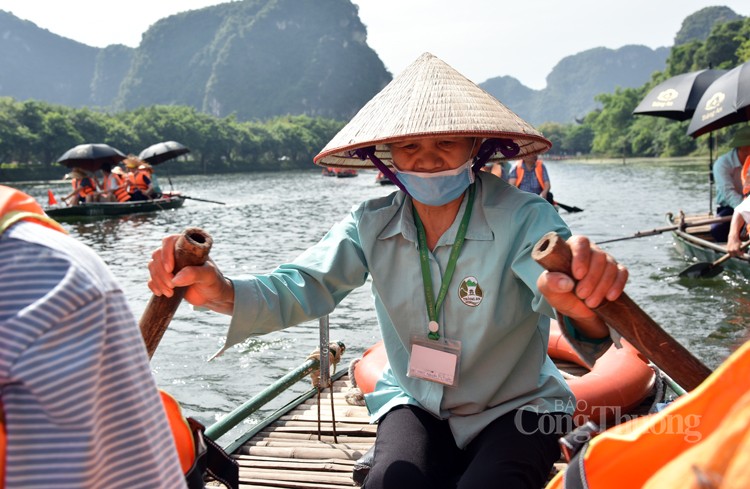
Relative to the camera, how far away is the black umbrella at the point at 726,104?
23.6 ft

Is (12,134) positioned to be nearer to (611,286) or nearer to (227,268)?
(227,268)

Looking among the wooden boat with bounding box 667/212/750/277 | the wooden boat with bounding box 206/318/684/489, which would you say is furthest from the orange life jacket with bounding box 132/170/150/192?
the wooden boat with bounding box 206/318/684/489

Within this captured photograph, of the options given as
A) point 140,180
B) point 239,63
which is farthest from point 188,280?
point 239,63

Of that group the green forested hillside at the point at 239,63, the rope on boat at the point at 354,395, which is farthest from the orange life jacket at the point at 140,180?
the green forested hillside at the point at 239,63

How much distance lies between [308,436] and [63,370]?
2.56 metres

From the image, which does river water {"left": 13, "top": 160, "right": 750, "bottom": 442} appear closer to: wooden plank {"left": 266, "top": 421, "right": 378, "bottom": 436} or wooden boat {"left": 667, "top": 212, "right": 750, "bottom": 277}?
wooden boat {"left": 667, "top": 212, "right": 750, "bottom": 277}

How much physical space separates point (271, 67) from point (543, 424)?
157 m

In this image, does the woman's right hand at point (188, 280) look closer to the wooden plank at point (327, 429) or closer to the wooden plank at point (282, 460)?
the wooden plank at point (282, 460)

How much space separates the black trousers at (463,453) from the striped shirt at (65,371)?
1.06 meters

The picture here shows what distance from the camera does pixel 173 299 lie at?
1651 millimetres

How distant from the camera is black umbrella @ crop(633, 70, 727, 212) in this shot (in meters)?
9.90

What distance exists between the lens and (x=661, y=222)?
1689 centimetres

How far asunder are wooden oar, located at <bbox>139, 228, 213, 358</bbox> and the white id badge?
2.35 ft

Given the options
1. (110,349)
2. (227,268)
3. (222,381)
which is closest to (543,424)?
(110,349)
